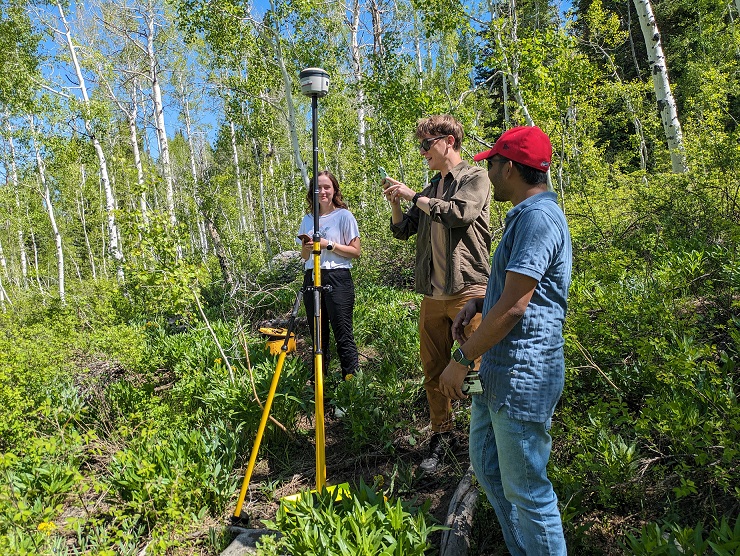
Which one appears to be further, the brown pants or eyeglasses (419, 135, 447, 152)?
the brown pants

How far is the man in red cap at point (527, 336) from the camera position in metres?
1.61

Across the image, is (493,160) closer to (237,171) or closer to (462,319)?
(462,319)

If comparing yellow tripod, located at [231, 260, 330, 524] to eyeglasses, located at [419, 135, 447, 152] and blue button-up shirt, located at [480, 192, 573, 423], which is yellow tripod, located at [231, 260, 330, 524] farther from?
blue button-up shirt, located at [480, 192, 573, 423]

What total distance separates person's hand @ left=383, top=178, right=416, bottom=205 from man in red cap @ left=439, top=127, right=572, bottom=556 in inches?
33.9

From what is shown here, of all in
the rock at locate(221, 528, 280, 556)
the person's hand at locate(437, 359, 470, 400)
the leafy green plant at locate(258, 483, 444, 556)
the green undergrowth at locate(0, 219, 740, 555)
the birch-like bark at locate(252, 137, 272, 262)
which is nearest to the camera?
the person's hand at locate(437, 359, 470, 400)

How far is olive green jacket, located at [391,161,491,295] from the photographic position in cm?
249

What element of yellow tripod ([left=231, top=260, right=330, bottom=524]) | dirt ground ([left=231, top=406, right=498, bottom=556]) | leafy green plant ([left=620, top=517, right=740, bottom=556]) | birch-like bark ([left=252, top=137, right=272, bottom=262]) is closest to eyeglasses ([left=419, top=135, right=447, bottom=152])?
yellow tripod ([left=231, top=260, right=330, bottom=524])

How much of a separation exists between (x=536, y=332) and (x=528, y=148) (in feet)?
2.19

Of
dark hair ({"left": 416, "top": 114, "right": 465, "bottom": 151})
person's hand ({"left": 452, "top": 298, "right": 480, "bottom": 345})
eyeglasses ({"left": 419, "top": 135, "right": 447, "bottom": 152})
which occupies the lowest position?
person's hand ({"left": 452, "top": 298, "right": 480, "bottom": 345})

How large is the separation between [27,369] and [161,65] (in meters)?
16.3

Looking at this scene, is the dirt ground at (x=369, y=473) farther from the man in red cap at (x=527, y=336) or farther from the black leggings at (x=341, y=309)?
the man in red cap at (x=527, y=336)

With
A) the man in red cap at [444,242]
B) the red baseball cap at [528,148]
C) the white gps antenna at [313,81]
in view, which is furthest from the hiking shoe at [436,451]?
the white gps antenna at [313,81]

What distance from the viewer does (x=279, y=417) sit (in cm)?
370

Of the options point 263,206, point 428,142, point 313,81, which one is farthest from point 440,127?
point 263,206
